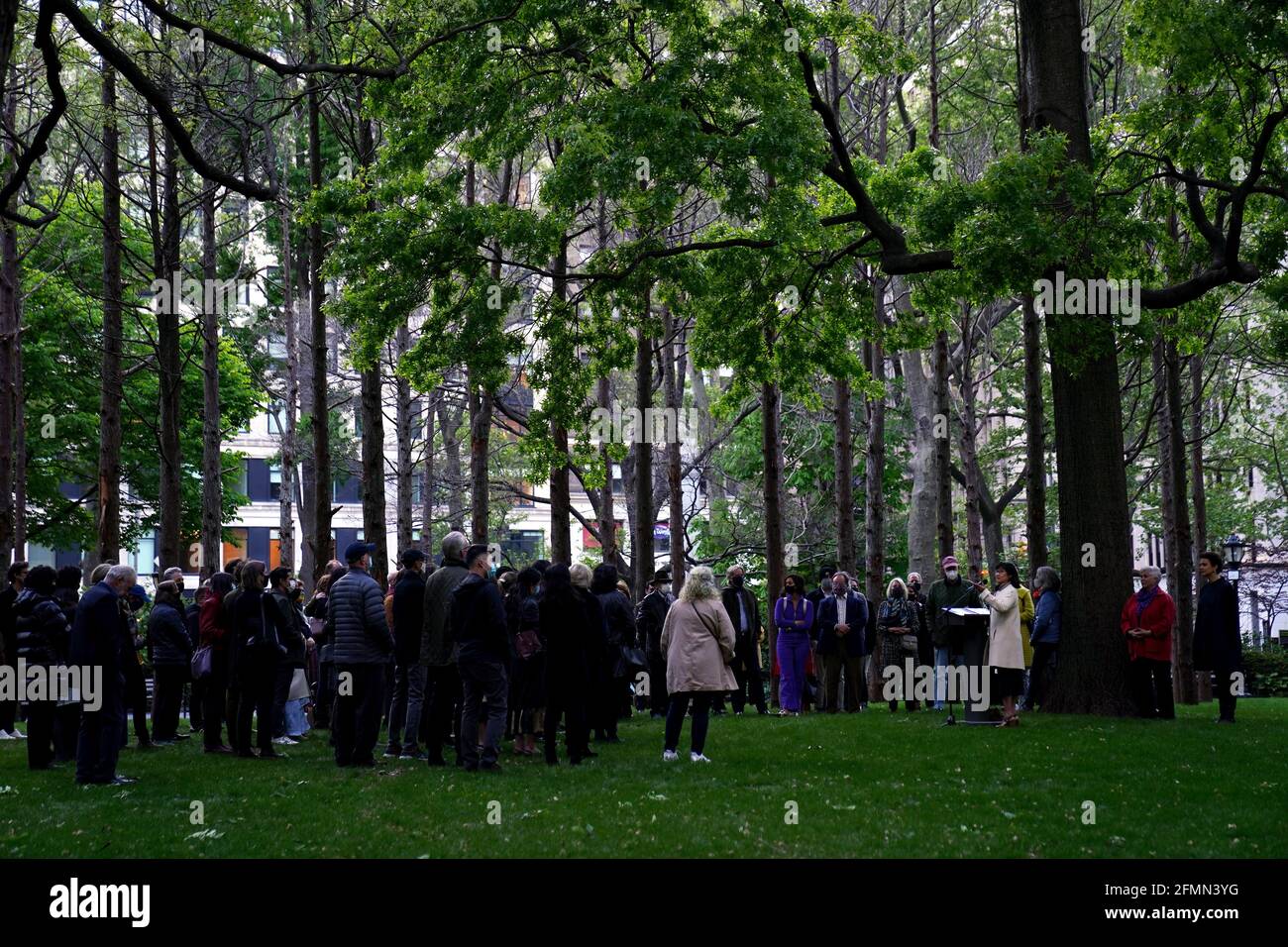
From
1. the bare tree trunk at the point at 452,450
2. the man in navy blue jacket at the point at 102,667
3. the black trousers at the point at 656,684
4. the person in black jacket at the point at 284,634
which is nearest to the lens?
the man in navy blue jacket at the point at 102,667

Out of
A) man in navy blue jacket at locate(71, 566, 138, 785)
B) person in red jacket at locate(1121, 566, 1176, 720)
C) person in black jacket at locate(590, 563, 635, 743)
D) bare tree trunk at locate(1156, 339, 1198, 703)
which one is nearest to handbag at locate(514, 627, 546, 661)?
person in black jacket at locate(590, 563, 635, 743)

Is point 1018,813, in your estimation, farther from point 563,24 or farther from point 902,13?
point 902,13


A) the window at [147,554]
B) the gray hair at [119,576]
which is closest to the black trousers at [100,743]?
the gray hair at [119,576]

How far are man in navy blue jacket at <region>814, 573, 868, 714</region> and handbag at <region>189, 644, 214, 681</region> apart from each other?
28.4 feet

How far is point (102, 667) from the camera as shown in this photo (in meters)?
11.9

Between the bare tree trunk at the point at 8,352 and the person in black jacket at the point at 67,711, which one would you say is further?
the bare tree trunk at the point at 8,352

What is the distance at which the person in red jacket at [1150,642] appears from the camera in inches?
643

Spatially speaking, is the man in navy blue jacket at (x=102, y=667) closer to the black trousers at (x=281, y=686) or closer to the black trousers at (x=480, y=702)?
the black trousers at (x=281, y=686)

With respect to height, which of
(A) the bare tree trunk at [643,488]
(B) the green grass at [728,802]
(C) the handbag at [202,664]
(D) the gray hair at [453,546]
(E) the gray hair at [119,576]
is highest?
(A) the bare tree trunk at [643,488]

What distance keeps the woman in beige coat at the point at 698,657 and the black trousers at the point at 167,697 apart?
19.4 feet

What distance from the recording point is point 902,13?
92.5 ft

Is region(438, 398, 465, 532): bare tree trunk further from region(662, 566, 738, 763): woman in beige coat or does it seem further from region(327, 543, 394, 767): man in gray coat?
region(662, 566, 738, 763): woman in beige coat

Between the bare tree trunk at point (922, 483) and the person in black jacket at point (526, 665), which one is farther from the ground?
the bare tree trunk at point (922, 483)

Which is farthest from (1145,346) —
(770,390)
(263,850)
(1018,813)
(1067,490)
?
(263,850)
